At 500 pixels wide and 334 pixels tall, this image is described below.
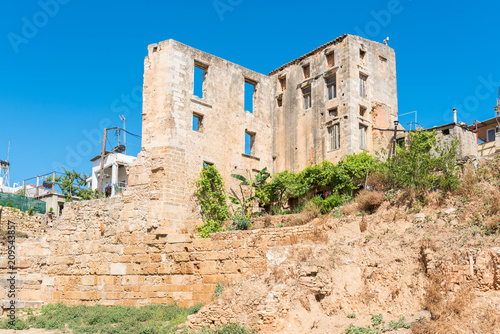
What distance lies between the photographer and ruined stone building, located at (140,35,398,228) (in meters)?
19.6

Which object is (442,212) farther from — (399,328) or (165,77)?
(165,77)

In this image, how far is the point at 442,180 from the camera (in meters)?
14.2

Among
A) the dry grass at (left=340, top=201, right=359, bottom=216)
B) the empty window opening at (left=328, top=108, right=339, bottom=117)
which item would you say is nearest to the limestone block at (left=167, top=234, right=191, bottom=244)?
the dry grass at (left=340, top=201, right=359, bottom=216)

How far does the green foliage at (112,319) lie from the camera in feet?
43.8

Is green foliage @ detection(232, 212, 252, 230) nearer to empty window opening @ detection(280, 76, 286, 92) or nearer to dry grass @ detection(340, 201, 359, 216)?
dry grass @ detection(340, 201, 359, 216)

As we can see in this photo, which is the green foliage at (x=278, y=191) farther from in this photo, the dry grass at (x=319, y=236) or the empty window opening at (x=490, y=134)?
the empty window opening at (x=490, y=134)

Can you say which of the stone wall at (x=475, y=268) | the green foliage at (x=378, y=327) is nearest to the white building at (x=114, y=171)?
the green foliage at (x=378, y=327)

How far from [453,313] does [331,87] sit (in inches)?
580

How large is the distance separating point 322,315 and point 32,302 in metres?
10.7

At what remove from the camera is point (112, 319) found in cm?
1464

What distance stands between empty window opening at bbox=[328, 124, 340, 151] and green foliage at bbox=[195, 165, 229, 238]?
17.3 ft

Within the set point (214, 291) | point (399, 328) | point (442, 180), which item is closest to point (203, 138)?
point (214, 291)

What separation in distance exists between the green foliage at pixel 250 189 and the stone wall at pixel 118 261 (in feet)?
14.7

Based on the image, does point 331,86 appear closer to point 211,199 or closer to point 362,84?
point 362,84
